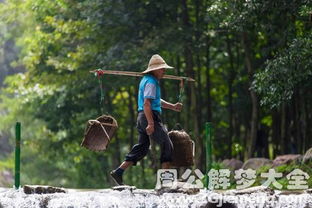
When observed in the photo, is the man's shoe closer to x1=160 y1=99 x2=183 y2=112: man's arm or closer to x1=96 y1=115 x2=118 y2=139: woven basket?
x1=96 y1=115 x2=118 y2=139: woven basket

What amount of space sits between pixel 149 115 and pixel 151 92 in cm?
32

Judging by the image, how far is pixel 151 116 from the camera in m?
13.0

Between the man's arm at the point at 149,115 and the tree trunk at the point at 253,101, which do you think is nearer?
the man's arm at the point at 149,115

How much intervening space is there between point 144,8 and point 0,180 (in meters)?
12.6

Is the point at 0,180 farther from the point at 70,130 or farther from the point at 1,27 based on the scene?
the point at 70,130

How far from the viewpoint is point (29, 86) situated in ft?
90.0

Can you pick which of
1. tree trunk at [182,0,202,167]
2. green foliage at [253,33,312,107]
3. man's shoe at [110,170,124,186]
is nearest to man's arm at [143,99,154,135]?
man's shoe at [110,170,124,186]

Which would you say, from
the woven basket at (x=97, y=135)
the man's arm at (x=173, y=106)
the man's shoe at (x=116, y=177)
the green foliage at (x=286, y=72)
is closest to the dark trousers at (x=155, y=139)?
the man's shoe at (x=116, y=177)

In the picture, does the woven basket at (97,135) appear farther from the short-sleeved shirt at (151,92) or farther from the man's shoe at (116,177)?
the short-sleeved shirt at (151,92)

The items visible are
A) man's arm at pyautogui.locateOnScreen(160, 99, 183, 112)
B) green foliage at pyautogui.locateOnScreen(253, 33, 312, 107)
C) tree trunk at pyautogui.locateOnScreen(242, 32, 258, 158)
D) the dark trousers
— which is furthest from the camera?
tree trunk at pyautogui.locateOnScreen(242, 32, 258, 158)

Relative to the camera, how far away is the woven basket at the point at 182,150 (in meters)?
14.0

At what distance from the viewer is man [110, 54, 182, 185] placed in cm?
1298

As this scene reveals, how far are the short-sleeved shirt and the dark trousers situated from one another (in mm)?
111

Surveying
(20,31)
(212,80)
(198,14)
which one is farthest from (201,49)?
(20,31)
